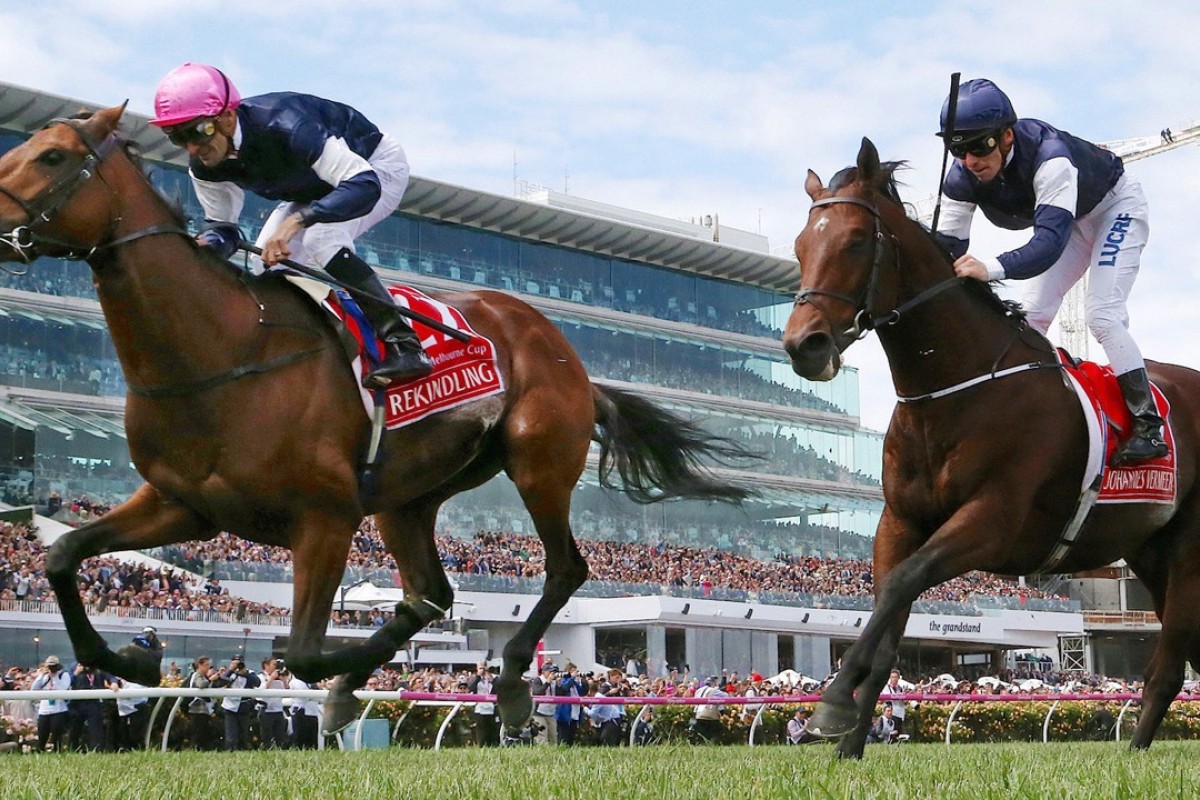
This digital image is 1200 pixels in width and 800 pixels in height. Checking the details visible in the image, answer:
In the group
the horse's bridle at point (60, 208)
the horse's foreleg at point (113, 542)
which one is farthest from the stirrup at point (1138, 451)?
the horse's bridle at point (60, 208)

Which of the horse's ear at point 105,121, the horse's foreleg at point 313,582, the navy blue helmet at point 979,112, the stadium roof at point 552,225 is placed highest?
the stadium roof at point 552,225

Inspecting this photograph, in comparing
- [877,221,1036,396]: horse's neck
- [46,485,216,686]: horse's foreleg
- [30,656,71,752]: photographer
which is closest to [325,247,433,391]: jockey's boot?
[46,485,216,686]: horse's foreleg

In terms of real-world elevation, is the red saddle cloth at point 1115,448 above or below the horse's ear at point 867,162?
below

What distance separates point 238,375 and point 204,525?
0.68 metres

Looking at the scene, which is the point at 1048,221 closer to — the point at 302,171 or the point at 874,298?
the point at 874,298

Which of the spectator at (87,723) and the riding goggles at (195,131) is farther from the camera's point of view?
the spectator at (87,723)

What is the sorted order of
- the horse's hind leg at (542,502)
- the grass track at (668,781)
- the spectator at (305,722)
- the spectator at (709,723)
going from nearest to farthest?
1. the grass track at (668,781)
2. the horse's hind leg at (542,502)
3. the spectator at (305,722)
4. the spectator at (709,723)

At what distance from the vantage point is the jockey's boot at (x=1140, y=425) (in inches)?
248

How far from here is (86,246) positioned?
215 inches

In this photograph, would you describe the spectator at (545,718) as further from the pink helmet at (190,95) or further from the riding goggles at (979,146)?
the pink helmet at (190,95)

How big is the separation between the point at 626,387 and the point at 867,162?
42657 millimetres

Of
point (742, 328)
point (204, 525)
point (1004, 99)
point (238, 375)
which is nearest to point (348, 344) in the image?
point (238, 375)

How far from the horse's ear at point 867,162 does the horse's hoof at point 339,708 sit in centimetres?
327

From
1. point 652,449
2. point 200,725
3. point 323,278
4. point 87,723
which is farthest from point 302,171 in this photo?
point 200,725
